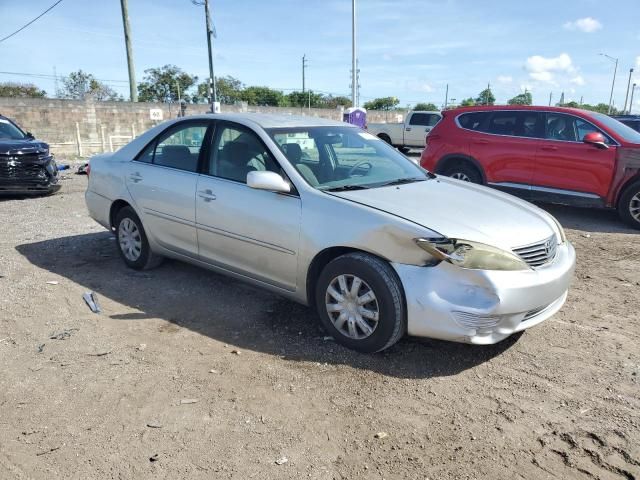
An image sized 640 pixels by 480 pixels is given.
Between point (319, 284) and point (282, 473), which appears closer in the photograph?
point (282, 473)

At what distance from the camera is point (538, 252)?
11.6 feet

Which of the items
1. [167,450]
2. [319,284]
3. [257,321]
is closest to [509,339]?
[319,284]

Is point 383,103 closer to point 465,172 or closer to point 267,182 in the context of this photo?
point 465,172

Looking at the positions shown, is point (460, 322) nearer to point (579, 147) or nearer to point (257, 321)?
point (257, 321)

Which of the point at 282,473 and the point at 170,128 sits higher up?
the point at 170,128

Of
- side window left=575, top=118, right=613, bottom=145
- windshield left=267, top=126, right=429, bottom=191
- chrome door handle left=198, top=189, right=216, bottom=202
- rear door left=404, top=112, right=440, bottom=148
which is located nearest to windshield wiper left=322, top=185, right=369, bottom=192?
windshield left=267, top=126, right=429, bottom=191

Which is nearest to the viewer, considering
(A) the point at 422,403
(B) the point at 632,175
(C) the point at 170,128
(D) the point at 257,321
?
(A) the point at 422,403

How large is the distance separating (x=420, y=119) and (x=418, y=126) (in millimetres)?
344

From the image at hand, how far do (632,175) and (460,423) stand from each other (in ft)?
20.6

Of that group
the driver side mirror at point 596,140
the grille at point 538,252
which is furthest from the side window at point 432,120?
the grille at point 538,252

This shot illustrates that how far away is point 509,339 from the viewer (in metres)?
3.90

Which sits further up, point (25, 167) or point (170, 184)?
point (170, 184)

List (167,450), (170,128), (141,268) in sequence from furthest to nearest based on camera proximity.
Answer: (141,268) → (170,128) → (167,450)

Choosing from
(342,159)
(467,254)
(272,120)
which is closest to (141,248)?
(272,120)
